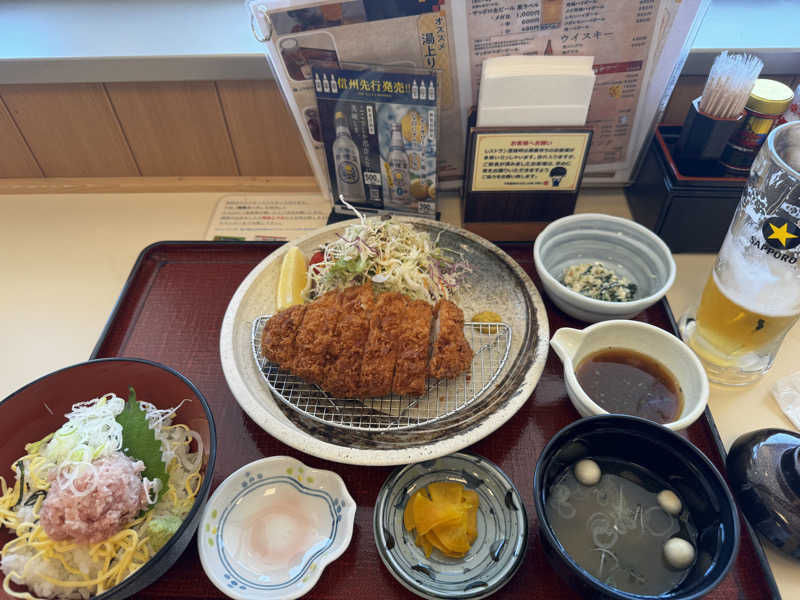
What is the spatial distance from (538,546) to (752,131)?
1.50 meters

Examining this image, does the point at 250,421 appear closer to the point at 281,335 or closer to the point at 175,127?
the point at 281,335

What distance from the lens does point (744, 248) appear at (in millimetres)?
1439

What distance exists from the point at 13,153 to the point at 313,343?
6.48 ft

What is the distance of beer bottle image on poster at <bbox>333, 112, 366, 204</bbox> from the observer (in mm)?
1945

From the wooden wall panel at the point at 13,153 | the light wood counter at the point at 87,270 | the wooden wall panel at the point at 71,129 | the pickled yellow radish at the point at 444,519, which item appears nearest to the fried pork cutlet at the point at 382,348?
the pickled yellow radish at the point at 444,519

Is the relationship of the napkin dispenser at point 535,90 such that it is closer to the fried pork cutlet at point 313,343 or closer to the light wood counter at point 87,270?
the light wood counter at point 87,270

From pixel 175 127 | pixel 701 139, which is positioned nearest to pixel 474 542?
pixel 701 139

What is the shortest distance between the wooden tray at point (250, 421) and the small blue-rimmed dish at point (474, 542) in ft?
0.26

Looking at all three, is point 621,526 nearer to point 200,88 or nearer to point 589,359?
point 589,359

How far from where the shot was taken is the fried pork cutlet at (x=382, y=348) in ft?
5.05

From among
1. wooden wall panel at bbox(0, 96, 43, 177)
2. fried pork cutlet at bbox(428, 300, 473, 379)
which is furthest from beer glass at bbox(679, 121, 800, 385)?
wooden wall panel at bbox(0, 96, 43, 177)

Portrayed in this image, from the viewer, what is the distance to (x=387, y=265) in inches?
73.8

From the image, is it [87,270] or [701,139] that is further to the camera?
[87,270]

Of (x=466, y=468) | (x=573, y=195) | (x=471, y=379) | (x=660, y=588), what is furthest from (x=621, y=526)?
(x=573, y=195)
